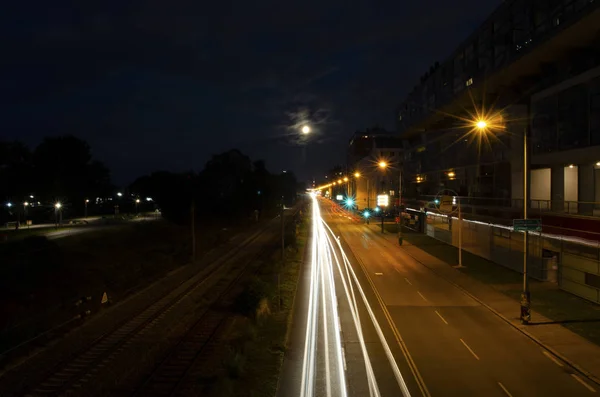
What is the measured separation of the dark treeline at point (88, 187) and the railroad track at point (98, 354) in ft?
136

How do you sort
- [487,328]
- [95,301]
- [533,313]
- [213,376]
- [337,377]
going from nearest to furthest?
Answer: [337,377]
[213,376]
[487,328]
[533,313]
[95,301]

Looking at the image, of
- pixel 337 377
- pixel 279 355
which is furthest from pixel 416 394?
pixel 279 355

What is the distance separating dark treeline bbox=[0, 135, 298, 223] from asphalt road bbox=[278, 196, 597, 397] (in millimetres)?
45949

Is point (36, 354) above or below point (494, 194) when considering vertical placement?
below

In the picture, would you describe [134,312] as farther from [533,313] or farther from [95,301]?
[533,313]

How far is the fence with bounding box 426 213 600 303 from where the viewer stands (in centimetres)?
2395

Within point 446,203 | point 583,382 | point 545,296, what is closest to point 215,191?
point 446,203

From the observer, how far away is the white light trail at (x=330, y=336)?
13.7m

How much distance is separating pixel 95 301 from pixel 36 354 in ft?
31.7

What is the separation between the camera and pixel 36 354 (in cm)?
1783

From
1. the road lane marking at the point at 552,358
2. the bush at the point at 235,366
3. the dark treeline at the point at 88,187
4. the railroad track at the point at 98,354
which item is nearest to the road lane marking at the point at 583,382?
the road lane marking at the point at 552,358

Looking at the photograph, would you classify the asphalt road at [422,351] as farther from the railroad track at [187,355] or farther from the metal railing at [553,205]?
the metal railing at [553,205]

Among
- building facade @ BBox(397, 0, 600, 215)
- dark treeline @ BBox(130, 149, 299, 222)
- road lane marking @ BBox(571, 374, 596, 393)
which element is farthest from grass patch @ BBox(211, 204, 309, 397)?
dark treeline @ BBox(130, 149, 299, 222)

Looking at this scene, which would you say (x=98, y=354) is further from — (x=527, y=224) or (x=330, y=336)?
(x=527, y=224)
